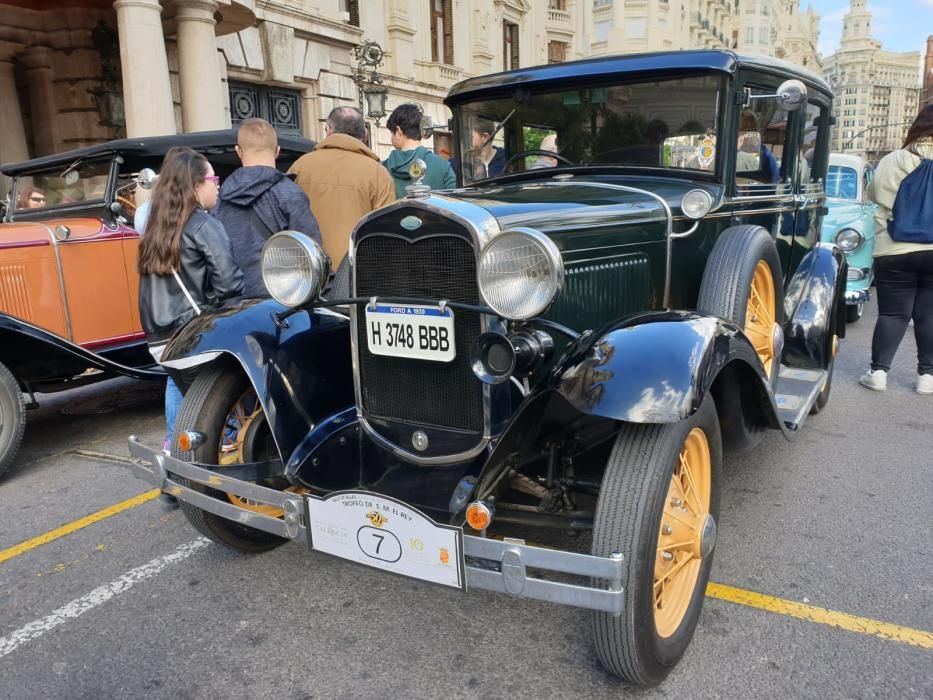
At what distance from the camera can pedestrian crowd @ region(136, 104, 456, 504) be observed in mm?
3260

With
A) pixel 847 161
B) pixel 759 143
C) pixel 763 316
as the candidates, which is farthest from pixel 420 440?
pixel 847 161

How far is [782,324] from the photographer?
11.8 feet

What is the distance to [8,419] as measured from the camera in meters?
3.97

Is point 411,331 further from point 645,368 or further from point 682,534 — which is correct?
point 682,534

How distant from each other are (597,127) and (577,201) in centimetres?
95

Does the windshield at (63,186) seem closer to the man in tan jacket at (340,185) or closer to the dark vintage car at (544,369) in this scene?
the man in tan jacket at (340,185)

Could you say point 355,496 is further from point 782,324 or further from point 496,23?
point 496,23

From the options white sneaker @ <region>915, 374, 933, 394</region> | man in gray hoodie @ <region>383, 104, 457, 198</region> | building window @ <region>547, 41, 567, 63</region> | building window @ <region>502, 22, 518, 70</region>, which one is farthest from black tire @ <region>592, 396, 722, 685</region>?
building window @ <region>547, 41, 567, 63</region>

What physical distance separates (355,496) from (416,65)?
1874 cm

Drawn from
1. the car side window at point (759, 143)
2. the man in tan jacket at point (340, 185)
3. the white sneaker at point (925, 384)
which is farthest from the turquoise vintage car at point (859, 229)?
the man in tan jacket at point (340, 185)

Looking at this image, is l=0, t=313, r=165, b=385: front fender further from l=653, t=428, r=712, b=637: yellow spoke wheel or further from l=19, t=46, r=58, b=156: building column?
l=19, t=46, r=58, b=156: building column

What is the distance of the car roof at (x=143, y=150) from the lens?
4957mm

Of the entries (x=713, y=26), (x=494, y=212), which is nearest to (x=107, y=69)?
(x=494, y=212)

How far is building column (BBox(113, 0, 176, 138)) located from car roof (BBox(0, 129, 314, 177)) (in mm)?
3450
